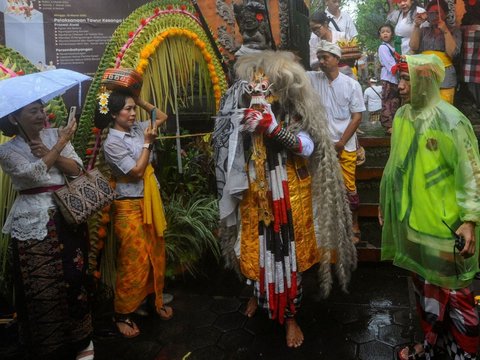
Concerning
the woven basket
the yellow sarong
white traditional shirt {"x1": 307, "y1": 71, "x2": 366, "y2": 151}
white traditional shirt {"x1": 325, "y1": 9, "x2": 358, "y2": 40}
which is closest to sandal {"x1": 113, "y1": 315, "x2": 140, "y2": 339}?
the woven basket

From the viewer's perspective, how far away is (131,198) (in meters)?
3.21

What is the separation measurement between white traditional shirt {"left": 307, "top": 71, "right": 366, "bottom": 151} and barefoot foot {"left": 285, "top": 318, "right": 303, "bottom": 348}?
1.86m

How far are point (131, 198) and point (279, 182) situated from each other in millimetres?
1131

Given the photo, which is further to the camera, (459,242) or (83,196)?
(83,196)

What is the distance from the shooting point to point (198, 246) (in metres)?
4.25

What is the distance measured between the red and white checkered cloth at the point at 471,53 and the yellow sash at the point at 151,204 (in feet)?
14.1

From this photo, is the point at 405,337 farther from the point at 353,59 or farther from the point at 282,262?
the point at 353,59

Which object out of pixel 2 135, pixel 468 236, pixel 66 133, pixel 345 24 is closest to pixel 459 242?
pixel 468 236

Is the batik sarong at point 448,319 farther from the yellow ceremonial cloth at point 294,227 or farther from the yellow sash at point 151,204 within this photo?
the yellow sash at point 151,204

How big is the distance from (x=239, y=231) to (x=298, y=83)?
115 cm

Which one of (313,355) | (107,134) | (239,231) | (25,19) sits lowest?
(313,355)

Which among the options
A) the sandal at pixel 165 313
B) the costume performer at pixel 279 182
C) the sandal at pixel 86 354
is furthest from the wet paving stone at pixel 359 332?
the sandal at pixel 86 354

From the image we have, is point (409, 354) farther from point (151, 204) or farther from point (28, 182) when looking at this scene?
point (28, 182)

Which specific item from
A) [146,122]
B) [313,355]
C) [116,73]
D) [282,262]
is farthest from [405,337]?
[116,73]
